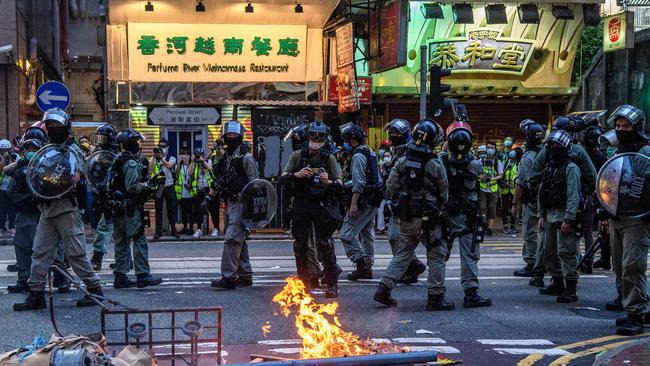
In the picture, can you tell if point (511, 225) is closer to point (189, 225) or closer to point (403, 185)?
point (189, 225)

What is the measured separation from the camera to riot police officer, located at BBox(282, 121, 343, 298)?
9414 millimetres

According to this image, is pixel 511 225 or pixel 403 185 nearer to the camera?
pixel 403 185

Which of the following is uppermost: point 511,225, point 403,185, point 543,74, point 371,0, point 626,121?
point 371,0

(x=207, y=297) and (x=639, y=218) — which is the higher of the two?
(x=639, y=218)

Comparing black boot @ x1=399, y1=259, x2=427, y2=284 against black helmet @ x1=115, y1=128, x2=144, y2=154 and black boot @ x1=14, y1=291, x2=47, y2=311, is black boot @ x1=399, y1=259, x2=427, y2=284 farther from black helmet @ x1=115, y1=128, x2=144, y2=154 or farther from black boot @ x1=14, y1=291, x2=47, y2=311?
black boot @ x1=14, y1=291, x2=47, y2=311

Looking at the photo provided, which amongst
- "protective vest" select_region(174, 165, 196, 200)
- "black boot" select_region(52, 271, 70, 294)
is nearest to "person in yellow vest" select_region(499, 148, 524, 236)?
"protective vest" select_region(174, 165, 196, 200)

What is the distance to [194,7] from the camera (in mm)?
21328

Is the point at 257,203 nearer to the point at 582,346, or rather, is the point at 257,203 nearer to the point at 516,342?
the point at 516,342

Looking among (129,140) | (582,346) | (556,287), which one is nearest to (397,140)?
(556,287)

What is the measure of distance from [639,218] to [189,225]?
38.6 feet

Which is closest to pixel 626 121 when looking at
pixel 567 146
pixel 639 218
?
pixel 639 218

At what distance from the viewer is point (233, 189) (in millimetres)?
10219

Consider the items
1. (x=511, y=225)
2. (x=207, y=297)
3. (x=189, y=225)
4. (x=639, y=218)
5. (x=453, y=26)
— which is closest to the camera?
(x=639, y=218)

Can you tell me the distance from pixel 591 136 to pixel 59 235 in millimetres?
7028
